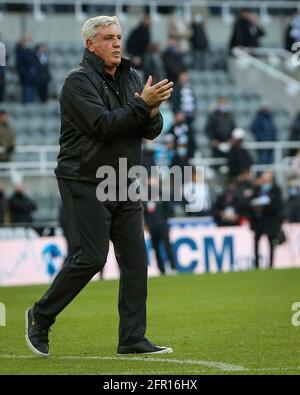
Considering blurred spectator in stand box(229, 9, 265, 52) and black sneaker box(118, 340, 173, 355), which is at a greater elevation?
blurred spectator in stand box(229, 9, 265, 52)

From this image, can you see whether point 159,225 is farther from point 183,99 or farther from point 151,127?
point 151,127

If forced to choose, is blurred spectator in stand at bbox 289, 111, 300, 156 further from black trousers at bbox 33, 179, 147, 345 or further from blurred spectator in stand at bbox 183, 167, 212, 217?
black trousers at bbox 33, 179, 147, 345

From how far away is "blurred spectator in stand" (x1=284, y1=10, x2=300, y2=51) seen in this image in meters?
31.3

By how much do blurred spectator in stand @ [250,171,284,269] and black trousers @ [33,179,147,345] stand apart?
1371cm

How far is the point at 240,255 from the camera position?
23234 mm

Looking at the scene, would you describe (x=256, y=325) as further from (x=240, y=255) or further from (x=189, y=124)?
(x=189, y=124)

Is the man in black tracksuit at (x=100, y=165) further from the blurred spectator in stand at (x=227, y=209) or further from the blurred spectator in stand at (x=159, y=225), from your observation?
the blurred spectator in stand at (x=227, y=209)

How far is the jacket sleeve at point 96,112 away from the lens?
8.95 metres

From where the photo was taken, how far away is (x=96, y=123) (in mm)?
8961

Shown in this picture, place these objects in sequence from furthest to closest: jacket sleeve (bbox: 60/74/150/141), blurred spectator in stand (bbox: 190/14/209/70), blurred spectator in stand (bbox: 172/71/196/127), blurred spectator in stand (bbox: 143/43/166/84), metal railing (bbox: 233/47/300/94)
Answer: metal railing (bbox: 233/47/300/94), blurred spectator in stand (bbox: 190/14/209/70), blurred spectator in stand (bbox: 143/43/166/84), blurred spectator in stand (bbox: 172/71/196/127), jacket sleeve (bbox: 60/74/150/141)

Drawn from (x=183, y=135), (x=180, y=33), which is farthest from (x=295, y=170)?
(x=180, y=33)

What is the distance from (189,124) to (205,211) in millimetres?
3038

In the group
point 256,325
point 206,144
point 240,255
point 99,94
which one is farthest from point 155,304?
point 206,144
